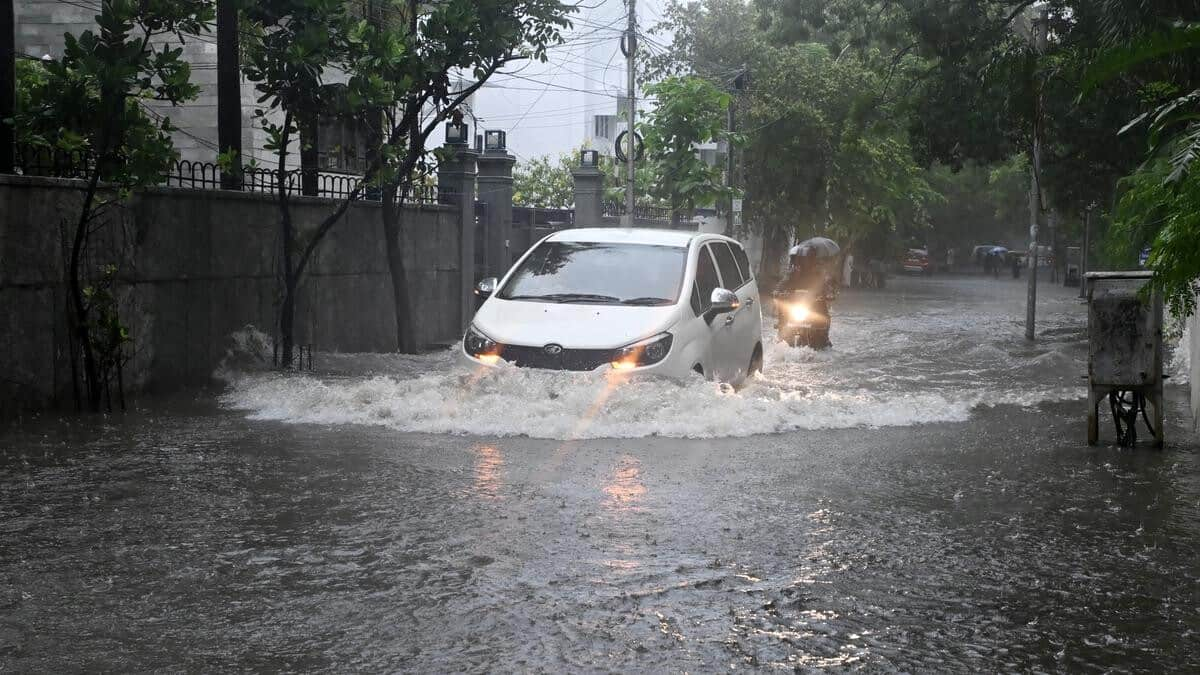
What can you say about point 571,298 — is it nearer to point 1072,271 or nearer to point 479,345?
point 479,345

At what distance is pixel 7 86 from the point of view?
12.7 metres

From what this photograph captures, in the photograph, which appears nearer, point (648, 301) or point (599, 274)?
point (648, 301)

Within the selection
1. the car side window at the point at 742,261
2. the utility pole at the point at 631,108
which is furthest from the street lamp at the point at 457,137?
the utility pole at the point at 631,108

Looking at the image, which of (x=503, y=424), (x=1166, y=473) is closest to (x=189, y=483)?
(x=503, y=424)

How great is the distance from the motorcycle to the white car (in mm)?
7391

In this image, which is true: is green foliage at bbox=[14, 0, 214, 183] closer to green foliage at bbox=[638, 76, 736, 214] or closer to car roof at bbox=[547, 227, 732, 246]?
car roof at bbox=[547, 227, 732, 246]

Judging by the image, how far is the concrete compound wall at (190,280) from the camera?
12.0 m

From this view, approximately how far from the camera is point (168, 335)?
14.3 m

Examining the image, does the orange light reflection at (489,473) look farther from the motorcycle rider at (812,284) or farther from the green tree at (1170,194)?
the motorcycle rider at (812,284)

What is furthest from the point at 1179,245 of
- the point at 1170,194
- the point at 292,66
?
the point at 292,66

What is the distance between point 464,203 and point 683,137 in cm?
1572

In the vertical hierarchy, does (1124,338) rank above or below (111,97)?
below

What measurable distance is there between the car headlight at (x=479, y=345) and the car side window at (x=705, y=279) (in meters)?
1.89

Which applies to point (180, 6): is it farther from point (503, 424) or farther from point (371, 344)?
point (371, 344)
